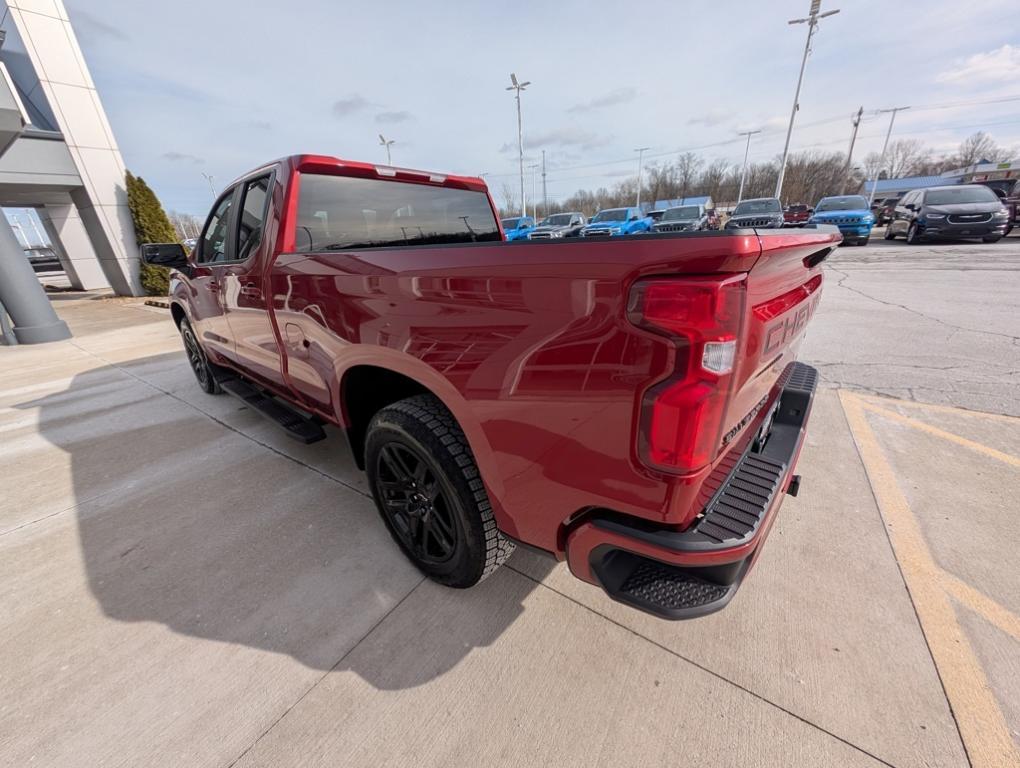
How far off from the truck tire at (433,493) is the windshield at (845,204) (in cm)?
2086

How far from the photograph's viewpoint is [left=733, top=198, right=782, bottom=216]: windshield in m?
17.2

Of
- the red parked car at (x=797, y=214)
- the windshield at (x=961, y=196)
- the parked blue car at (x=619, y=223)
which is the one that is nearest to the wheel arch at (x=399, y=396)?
the windshield at (x=961, y=196)

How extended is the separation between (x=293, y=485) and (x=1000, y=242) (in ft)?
69.0

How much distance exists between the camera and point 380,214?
2.86 meters

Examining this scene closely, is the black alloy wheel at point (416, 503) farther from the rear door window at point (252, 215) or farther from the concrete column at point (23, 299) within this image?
the concrete column at point (23, 299)

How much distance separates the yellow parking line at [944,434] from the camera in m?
2.89

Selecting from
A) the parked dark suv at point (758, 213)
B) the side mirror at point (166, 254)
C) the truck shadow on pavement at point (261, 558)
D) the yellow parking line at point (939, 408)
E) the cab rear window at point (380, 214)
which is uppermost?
the cab rear window at point (380, 214)

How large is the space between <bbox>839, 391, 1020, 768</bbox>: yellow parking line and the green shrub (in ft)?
57.2

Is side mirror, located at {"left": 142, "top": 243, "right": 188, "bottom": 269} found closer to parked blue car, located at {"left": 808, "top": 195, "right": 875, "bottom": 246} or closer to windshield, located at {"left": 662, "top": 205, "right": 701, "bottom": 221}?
parked blue car, located at {"left": 808, "top": 195, "right": 875, "bottom": 246}

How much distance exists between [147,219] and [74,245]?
5.20 m

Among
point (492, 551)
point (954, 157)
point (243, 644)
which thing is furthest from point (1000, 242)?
point (954, 157)

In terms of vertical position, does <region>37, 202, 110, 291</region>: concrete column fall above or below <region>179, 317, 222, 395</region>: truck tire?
above

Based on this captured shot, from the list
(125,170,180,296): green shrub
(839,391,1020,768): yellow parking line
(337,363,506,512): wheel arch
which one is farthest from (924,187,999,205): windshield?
(125,170,180,296): green shrub

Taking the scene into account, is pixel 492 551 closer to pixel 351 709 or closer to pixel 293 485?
pixel 351 709
